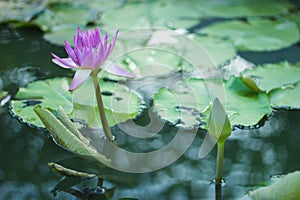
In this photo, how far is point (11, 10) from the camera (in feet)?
7.10

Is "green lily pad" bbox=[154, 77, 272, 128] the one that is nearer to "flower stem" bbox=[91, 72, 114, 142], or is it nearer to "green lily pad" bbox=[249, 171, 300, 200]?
"flower stem" bbox=[91, 72, 114, 142]

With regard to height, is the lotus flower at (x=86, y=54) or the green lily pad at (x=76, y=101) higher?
the lotus flower at (x=86, y=54)

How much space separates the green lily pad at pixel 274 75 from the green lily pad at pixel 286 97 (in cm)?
4

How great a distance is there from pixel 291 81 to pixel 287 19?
0.67 metres

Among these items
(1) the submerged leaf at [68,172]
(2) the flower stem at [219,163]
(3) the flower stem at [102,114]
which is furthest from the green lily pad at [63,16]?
(2) the flower stem at [219,163]

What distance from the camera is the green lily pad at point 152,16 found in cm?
202

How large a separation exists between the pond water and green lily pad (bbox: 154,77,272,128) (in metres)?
0.04

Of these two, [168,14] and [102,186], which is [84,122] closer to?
[102,186]

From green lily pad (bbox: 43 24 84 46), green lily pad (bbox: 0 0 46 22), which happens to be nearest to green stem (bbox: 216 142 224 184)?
green lily pad (bbox: 43 24 84 46)

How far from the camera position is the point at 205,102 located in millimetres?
1405

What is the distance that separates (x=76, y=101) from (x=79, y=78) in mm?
308

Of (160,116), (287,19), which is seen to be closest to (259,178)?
(160,116)

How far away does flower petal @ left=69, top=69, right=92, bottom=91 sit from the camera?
3.54 ft

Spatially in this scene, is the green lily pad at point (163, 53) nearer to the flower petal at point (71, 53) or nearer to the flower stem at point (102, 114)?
the flower stem at point (102, 114)
